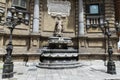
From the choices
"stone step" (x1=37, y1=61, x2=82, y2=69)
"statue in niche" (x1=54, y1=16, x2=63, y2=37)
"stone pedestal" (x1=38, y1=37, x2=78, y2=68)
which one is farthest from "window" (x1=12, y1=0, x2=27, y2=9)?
"stone step" (x1=37, y1=61, x2=82, y2=69)

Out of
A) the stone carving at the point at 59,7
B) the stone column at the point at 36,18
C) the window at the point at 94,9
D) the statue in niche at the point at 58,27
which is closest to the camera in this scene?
the stone column at the point at 36,18

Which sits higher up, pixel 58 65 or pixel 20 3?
pixel 20 3

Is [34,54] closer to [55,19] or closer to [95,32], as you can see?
[55,19]

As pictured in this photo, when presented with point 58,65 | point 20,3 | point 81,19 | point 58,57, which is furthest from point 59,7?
point 58,65

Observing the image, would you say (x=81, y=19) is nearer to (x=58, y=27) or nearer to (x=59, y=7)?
(x=58, y=27)

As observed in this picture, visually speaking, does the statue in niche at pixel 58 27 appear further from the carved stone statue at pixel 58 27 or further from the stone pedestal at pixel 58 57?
the stone pedestal at pixel 58 57

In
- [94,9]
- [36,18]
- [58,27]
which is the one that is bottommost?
[58,27]

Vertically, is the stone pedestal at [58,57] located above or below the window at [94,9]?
below

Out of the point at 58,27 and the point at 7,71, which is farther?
the point at 58,27

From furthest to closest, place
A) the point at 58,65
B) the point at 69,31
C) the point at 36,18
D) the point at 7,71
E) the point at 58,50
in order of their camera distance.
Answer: the point at 69,31, the point at 36,18, the point at 58,50, the point at 58,65, the point at 7,71

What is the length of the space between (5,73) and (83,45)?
7865 mm

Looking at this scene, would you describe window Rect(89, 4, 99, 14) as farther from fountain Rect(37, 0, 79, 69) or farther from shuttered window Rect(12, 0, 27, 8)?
shuttered window Rect(12, 0, 27, 8)

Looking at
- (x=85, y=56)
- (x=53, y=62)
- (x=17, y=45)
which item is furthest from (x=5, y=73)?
(x=85, y=56)

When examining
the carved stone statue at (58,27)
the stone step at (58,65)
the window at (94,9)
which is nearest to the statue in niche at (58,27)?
the carved stone statue at (58,27)
